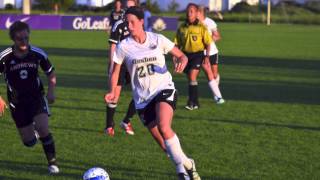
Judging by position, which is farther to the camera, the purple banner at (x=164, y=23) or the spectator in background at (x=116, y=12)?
the purple banner at (x=164, y=23)

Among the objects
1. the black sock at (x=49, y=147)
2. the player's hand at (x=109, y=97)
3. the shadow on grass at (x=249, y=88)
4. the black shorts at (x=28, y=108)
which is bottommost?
the shadow on grass at (x=249, y=88)

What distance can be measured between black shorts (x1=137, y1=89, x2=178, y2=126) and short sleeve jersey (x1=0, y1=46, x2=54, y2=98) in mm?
1243

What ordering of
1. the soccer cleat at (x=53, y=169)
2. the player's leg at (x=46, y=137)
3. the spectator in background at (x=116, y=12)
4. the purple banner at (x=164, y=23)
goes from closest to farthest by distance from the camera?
the player's leg at (x=46, y=137), the soccer cleat at (x=53, y=169), the spectator in background at (x=116, y=12), the purple banner at (x=164, y=23)

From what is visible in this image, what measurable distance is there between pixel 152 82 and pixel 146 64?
21 cm

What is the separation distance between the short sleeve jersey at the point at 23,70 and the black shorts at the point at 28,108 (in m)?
0.08

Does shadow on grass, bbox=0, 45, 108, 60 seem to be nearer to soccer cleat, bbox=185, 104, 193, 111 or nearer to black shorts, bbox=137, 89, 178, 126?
soccer cleat, bbox=185, 104, 193, 111

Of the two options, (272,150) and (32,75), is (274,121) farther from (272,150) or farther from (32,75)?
(32,75)

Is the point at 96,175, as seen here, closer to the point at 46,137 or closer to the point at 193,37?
the point at 46,137

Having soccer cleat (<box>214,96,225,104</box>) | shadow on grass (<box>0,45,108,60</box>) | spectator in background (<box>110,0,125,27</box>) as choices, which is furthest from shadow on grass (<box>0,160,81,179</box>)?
shadow on grass (<box>0,45,108,60</box>)

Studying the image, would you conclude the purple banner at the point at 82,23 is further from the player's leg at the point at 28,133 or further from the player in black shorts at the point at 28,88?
the player in black shorts at the point at 28,88

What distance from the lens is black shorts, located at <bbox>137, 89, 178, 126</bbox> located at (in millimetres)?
7035

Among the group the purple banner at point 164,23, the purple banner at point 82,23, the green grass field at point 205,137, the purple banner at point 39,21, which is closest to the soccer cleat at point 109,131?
the green grass field at point 205,137

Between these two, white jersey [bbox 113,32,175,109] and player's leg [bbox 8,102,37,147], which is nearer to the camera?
white jersey [bbox 113,32,175,109]

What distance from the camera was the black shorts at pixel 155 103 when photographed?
7.04 m
